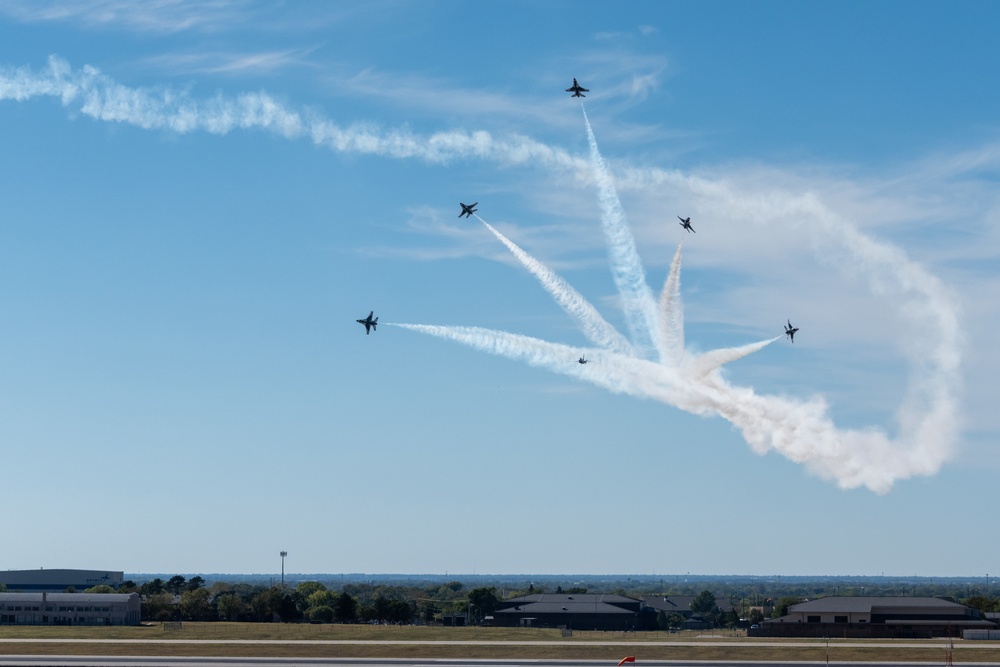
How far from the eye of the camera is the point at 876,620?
19238 centimetres

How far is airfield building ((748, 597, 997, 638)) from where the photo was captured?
6875 inches

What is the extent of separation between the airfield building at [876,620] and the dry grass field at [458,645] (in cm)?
1287

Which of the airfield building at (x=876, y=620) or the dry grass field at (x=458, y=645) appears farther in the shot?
the airfield building at (x=876, y=620)

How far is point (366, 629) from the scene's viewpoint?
580ft

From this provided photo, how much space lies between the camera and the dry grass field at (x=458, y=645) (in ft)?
459

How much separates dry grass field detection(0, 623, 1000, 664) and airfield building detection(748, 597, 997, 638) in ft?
42.2

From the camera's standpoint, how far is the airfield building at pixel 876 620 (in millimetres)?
174625

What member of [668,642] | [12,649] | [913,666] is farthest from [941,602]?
[12,649]

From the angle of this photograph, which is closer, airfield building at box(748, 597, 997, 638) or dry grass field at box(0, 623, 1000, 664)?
dry grass field at box(0, 623, 1000, 664)

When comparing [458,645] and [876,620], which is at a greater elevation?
[458,645]

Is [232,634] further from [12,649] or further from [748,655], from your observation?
[748,655]

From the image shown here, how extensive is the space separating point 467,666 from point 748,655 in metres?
35.0

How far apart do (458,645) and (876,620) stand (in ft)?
258

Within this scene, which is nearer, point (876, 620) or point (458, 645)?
point (458, 645)
